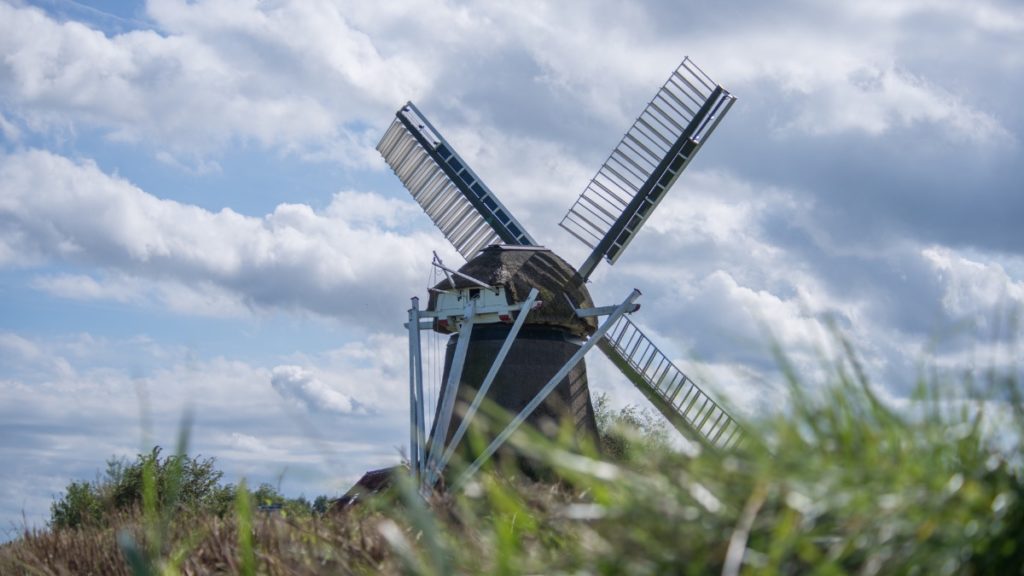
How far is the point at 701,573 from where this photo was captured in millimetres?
2184

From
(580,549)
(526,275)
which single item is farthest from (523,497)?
(526,275)

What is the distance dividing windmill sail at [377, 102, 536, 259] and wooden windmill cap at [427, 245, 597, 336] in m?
2.01

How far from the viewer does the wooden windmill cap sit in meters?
22.2

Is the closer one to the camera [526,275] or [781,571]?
[781,571]

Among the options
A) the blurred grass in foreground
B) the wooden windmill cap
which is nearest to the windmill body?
the wooden windmill cap

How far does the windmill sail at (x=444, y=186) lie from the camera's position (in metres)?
26.2

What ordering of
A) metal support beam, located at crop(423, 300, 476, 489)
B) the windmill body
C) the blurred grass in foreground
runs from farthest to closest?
1. the windmill body
2. metal support beam, located at crop(423, 300, 476, 489)
3. the blurred grass in foreground

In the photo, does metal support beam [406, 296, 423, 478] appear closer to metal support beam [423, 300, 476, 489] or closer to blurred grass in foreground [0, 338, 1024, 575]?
metal support beam [423, 300, 476, 489]

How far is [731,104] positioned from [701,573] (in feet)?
79.0

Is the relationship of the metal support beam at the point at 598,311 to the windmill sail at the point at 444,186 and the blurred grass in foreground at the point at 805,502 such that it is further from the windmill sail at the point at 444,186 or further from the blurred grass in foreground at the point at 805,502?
the blurred grass in foreground at the point at 805,502

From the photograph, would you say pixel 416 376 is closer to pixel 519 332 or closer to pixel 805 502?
pixel 519 332

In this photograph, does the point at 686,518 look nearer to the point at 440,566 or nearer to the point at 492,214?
the point at 440,566

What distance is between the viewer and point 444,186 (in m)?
27.4

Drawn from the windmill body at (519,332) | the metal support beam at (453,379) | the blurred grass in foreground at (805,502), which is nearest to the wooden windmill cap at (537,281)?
the windmill body at (519,332)
